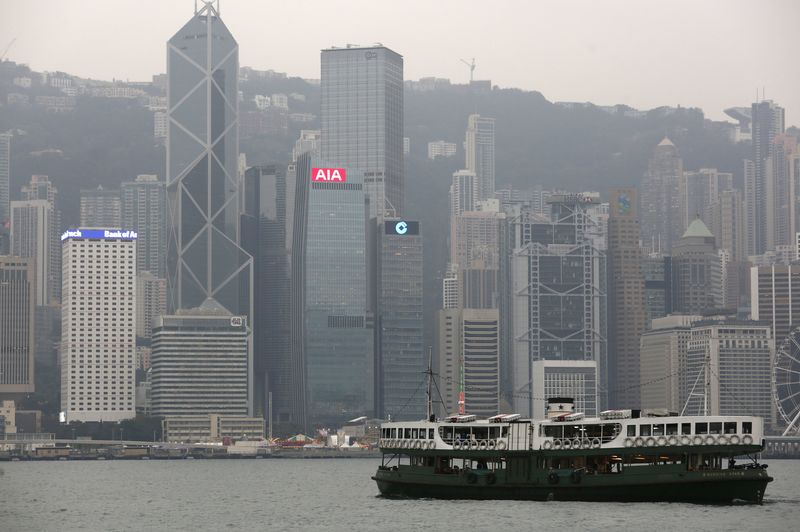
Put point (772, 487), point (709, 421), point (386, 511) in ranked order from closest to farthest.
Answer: point (709, 421) → point (386, 511) → point (772, 487)

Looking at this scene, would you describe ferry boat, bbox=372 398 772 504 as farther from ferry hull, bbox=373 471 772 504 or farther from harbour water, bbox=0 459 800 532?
harbour water, bbox=0 459 800 532

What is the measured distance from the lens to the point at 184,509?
410ft

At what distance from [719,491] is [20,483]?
103 metres

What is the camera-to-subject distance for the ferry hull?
104 m

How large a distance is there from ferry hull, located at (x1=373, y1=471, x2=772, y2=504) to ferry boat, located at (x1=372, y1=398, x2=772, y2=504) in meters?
0.06

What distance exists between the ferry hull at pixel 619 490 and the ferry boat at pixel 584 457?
6cm

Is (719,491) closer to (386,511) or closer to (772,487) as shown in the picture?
(386,511)

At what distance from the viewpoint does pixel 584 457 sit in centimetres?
10831

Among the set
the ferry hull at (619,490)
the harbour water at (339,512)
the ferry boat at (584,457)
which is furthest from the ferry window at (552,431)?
the harbour water at (339,512)

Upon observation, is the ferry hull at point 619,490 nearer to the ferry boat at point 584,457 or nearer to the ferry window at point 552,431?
the ferry boat at point 584,457

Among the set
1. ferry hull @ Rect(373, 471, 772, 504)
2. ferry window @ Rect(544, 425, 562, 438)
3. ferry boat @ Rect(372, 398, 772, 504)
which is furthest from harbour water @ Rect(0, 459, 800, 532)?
ferry window @ Rect(544, 425, 562, 438)

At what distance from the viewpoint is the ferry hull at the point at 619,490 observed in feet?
342

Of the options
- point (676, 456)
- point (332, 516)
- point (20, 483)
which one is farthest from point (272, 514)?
point (20, 483)

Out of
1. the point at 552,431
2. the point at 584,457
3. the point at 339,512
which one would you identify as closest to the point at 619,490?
the point at 584,457
